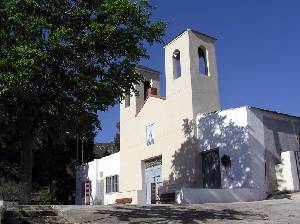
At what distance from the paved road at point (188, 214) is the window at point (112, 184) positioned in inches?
610

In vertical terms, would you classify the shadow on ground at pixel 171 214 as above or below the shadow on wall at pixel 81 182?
below

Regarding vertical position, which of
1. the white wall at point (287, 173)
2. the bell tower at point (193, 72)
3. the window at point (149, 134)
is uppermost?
the bell tower at point (193, 72)

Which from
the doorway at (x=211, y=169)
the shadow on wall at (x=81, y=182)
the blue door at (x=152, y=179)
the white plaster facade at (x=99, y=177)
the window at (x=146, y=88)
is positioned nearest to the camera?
the doorway at (x=211, y=169)

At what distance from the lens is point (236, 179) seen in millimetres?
22672

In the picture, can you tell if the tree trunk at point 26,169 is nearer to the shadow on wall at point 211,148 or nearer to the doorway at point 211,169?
the shadow on wall at point 211,148

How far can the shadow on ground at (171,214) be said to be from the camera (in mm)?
13328

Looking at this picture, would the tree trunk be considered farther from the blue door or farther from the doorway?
the blue door

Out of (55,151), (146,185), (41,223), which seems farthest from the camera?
(55,151)

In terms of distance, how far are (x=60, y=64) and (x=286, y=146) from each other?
13.0m

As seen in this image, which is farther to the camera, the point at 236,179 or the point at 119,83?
the point at 236,179

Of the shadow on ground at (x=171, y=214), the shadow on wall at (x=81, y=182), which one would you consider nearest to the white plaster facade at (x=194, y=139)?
the shadow on ground at (x=171, y=214)

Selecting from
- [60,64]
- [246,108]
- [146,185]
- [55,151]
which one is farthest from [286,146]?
[55,151]

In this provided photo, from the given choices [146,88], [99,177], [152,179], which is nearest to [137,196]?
A: [152,179]

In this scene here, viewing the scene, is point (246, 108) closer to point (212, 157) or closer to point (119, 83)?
point (212, 157)
